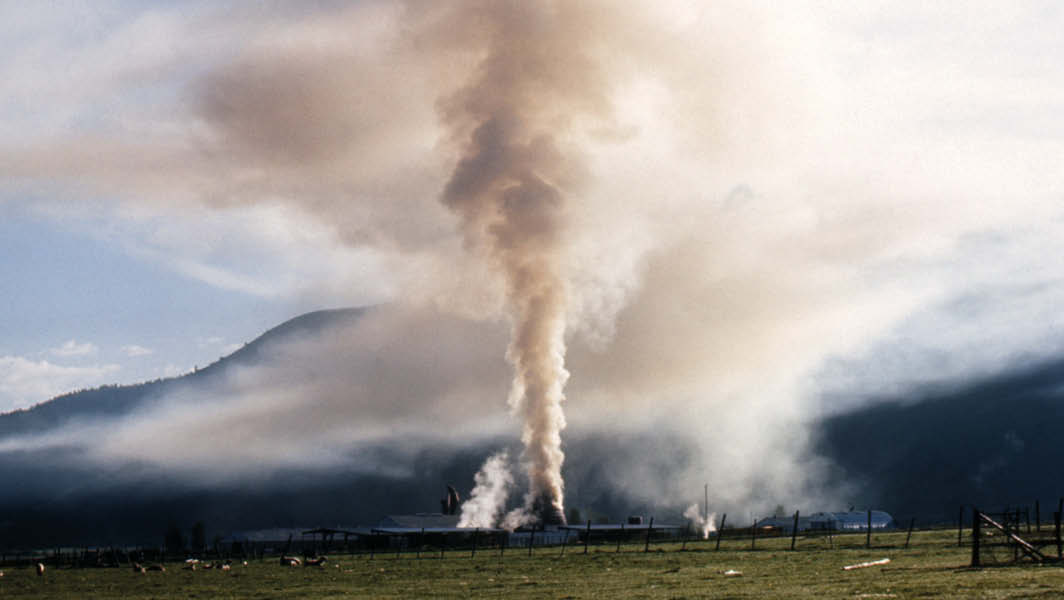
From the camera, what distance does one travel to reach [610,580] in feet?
210

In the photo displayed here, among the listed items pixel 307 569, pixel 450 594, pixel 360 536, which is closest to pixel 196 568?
pixel 307 569

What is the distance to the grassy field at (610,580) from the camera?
151 feet

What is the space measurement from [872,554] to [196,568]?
205 ft

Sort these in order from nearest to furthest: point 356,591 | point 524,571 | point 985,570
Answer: point 985,570 → point 356,591 → point 524,571

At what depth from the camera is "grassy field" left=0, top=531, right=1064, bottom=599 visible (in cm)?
4600

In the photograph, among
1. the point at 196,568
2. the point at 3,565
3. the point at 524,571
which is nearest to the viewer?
the point at 524,571

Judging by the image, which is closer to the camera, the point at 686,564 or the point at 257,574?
the point at 686,564

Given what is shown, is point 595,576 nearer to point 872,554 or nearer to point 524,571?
point 524,571

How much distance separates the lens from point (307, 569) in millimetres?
96000

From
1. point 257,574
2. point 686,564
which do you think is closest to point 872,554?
point 686,564

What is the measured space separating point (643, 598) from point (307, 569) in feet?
175

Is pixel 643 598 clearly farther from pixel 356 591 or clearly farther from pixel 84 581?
pixel 84 581

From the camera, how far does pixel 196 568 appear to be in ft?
356

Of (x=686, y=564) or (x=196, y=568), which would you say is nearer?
(x=686, y=564)
